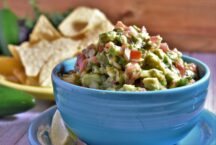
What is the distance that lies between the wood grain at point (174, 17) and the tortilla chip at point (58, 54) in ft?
2.11

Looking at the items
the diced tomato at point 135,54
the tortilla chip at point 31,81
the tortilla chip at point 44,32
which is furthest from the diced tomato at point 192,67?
the tortilla chip at point 44,32

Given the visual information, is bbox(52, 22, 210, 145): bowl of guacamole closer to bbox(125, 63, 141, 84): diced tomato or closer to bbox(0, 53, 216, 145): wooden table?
bbox(125, 63, 141, 84): diced tomato

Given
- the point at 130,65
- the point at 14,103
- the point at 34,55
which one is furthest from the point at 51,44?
the point at 130,65

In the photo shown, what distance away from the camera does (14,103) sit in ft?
4.23

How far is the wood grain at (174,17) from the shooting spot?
88.4 inches

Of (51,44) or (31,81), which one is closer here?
(31,81)

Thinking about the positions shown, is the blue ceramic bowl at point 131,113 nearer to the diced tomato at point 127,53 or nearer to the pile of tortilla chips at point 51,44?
the diced tomato at point 127,53

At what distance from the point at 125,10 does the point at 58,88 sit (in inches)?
55.4

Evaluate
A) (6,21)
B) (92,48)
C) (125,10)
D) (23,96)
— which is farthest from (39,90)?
(125,10)

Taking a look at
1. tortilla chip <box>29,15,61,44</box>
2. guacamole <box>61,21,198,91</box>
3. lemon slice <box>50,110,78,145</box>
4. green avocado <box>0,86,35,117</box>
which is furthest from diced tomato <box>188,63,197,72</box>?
tortilla chip <box>29,15,61,44</box>

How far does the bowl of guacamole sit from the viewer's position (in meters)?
0.86

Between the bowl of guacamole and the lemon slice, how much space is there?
3 cm

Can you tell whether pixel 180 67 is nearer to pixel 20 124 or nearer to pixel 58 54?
pixel 20 124

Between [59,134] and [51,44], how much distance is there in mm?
756
